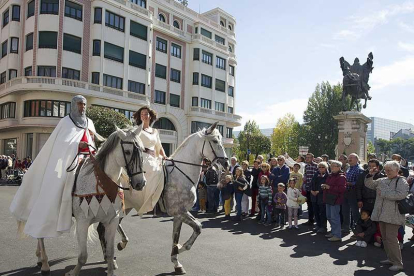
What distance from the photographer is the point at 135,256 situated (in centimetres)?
652

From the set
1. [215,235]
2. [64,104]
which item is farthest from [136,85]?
[215,235]

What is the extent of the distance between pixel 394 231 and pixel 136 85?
103 feet

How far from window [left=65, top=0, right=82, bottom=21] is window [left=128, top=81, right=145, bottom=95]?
7855mm

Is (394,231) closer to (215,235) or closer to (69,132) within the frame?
(215,235)

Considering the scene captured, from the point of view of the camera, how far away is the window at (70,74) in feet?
95.7

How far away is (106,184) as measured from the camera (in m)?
4.65

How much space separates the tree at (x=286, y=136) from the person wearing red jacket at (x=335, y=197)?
47370 millimetres

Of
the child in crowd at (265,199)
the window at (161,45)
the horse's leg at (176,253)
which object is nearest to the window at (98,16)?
the window at (161,45)

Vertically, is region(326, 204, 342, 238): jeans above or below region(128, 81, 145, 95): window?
below

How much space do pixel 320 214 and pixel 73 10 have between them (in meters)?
29.3

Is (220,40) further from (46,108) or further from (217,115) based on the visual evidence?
(46,108)

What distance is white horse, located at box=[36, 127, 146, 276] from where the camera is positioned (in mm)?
4484

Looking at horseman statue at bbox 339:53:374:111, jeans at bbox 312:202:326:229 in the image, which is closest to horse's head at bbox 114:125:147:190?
jeans at bbox 312:202:326:229

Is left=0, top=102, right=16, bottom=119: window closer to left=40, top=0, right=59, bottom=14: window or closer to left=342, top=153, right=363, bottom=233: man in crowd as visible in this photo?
left=40, top=0, right=59, bottom=14: window
